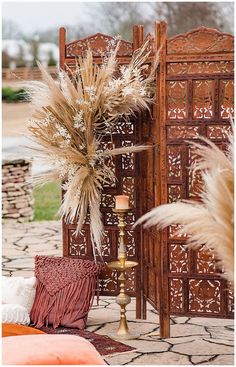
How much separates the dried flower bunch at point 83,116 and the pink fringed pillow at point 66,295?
258mm

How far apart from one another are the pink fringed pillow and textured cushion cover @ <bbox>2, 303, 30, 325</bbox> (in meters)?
0.13

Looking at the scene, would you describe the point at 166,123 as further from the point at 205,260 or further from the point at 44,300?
the point at 44,300

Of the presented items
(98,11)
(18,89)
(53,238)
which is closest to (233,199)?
(53,238)

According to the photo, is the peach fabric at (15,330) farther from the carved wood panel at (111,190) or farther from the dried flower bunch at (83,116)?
the carved wood panel at (111,190)

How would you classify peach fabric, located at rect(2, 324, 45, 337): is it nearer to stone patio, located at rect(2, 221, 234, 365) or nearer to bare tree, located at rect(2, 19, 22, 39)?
stone patio, located at rect(2, 221, 234, 365)

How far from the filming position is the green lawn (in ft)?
39.6

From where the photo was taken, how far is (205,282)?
5.29 m

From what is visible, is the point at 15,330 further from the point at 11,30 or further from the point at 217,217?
the point at 11,30

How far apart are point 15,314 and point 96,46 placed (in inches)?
72.2

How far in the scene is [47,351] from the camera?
3.31 m

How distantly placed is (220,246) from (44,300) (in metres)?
3.20

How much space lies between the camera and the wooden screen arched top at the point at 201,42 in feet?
16.6

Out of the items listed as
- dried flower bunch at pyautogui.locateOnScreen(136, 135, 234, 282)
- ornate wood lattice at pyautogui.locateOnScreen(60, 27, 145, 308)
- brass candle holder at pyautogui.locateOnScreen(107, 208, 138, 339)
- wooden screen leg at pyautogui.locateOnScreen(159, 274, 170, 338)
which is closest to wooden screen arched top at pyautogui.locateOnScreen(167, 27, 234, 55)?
ornate wood lattice at pyautogui.locateOnScreen(60, 27, 145, 308)

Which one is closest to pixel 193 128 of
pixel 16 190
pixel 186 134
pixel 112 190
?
pixel 186 134
